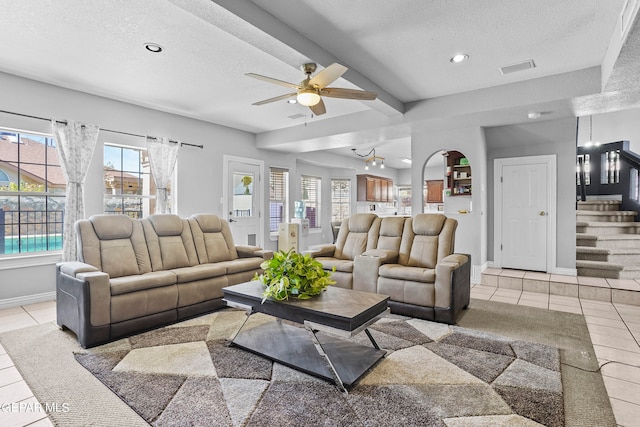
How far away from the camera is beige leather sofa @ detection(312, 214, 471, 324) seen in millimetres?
3379

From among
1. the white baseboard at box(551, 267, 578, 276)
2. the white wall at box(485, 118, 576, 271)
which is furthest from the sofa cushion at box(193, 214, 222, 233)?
the white baseboard at box(551, 267, 578, 276)

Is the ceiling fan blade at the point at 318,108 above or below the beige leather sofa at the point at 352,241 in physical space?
above

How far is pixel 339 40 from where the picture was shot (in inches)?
124

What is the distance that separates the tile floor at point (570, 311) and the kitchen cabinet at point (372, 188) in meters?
4.92

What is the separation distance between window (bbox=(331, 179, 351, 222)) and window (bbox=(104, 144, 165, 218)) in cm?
536

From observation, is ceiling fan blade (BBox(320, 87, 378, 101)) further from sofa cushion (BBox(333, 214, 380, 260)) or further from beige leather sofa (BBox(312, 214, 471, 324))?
sofa cushion (BBox(333, 214, 380, 260))

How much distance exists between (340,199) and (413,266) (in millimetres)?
6004

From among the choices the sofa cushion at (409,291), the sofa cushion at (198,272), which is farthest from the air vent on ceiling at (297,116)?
the sofa cushion at (409,291)

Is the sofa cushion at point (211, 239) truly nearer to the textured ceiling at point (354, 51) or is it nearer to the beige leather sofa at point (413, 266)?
the beige leather sofa at point (413, 266)

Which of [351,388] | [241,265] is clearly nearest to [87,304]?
[241,265]

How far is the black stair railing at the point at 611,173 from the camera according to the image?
19.9 ft

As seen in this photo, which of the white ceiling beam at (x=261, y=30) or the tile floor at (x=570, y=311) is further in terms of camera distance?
the white ceiling beam at (x=261, y=30)

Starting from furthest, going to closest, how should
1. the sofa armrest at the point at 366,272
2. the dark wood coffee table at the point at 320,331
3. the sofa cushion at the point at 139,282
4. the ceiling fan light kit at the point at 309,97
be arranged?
the sofa armrest at the point at 366,272 < the ceiling fan light kit at the point at 309,97 < the sofa cushion at the point at 139,282 < the dark wood coffee table at the point at 320,331

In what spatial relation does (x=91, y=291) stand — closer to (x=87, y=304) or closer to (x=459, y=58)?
(x=87, y=304)
